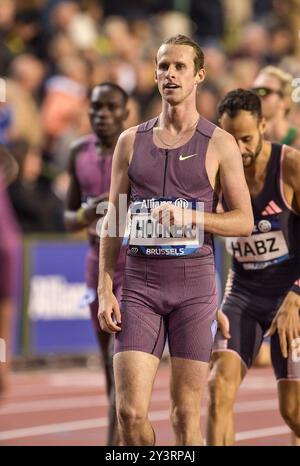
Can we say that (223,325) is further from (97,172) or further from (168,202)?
(97,172)

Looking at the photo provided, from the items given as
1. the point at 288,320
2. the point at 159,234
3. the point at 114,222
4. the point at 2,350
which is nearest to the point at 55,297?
the point at 288,320

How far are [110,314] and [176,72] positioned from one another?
1.30m

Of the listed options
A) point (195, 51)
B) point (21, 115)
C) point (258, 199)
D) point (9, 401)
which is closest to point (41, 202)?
point (21, 115)

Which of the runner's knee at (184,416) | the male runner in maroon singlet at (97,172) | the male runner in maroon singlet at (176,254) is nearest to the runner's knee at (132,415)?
the male runner in maroon singlet at (176,254)

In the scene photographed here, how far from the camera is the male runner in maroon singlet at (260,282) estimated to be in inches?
300

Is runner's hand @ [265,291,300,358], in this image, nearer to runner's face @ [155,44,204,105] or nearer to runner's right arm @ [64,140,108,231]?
runner's face @ [155,44,204,105]

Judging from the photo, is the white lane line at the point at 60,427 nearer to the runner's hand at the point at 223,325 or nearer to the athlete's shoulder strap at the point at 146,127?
the runner's hand at the point at 223,325

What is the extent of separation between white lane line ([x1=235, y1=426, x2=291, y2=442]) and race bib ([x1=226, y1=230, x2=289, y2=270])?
99.6 inches

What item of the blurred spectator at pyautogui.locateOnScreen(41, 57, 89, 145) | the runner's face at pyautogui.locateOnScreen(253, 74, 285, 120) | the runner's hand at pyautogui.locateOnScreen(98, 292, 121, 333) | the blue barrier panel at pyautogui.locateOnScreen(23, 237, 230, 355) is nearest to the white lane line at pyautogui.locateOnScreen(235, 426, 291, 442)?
the runner's face at pyautogui.locateOnScreen(253, 74, 285, 120)

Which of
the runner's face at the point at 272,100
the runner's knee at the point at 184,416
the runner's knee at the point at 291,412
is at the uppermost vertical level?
the runner's face at the point at 272,100

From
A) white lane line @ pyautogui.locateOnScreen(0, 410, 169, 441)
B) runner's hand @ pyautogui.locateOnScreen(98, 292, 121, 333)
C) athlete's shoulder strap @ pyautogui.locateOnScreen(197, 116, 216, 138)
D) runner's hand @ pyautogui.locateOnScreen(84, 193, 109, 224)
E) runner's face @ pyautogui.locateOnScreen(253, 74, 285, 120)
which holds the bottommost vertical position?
white lane line @ pyautogui.locateOnScreen(0, 410, 169, 441)

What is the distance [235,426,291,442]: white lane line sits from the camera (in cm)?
1027

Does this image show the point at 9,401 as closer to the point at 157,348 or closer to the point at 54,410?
the point at 54,410

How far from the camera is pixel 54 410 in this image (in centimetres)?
1205
